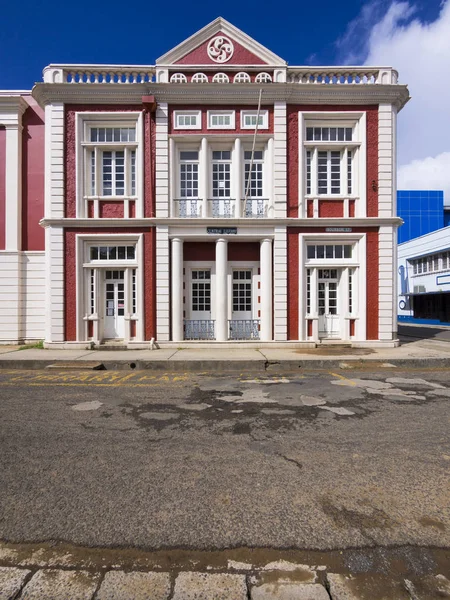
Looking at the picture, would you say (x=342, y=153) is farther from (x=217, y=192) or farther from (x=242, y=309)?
(x=242, y=309)

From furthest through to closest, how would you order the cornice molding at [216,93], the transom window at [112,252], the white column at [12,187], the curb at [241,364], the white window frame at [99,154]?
the white column at [12,187] → the transom window at [112,252] → the white window frame at [99,154] → the cornice molding at [216,93] → the curb at [241,364]

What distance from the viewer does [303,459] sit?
12.2 ft

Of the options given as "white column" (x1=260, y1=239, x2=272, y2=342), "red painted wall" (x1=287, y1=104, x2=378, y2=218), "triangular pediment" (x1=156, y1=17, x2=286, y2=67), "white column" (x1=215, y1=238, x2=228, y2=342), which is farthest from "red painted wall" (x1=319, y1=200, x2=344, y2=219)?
"triangular pediment" (x1=156, y1=17, x2=286, y2=67)

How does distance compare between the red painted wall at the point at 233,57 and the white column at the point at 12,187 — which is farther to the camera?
the white column at the point at 12,187

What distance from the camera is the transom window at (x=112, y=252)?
43.8ft

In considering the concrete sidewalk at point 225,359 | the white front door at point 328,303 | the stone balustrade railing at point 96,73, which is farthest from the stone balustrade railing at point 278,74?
the concrete sidewalk at point 225,359

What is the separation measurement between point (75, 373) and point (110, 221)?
249 inches

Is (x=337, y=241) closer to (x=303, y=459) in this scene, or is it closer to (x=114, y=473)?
(x=303, y=459)

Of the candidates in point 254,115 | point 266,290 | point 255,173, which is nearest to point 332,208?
point 255,173

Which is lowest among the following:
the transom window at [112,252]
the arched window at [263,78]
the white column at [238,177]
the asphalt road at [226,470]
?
the asphalt road at [226,470]

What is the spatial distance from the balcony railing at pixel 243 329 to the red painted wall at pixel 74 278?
10.0 feet

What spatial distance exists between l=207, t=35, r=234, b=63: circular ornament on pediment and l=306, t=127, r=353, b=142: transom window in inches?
169

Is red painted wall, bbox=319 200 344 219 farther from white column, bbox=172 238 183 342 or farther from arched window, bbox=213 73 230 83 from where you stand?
arched window, bbox=213 73 230 83

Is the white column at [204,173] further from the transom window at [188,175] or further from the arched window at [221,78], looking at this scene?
the arched window at [221,78]
